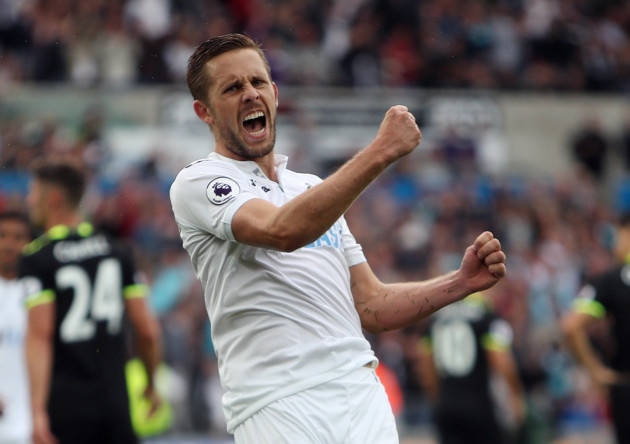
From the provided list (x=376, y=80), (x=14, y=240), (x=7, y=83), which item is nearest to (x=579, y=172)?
A: (x=376, y=80)

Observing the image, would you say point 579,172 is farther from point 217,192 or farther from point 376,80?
point 217,192

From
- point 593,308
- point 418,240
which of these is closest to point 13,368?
point 593,308

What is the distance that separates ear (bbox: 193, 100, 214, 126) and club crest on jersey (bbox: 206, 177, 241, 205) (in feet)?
1.16

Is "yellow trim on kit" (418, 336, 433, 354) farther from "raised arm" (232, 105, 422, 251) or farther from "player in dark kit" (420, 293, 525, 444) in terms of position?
"raised arm" (232, 105, 422, 251)

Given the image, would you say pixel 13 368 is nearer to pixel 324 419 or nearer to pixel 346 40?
pixel 324 419

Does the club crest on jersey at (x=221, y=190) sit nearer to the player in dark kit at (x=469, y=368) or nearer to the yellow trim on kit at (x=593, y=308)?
the yellow trim on kit at (x=593, y=308)

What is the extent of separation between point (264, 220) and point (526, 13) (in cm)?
1807

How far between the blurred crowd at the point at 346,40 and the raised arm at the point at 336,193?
13.3m

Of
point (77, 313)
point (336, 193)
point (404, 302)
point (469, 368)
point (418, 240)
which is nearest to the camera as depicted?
point (336, 193)

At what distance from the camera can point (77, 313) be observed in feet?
22.5

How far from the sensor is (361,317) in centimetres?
459

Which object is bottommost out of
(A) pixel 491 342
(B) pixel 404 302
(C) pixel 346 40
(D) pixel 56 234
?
(A) pixel 491 342

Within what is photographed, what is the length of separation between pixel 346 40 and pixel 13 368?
12.2 m

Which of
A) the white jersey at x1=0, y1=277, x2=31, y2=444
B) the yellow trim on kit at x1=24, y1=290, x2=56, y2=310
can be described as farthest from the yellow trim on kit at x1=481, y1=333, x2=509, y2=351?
the yellow trim on kit at x1=24, y1=290, x2=56, y2=310
